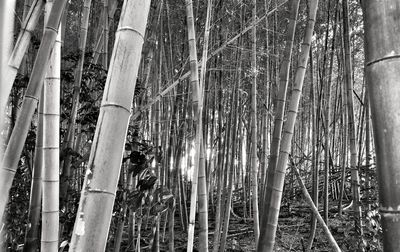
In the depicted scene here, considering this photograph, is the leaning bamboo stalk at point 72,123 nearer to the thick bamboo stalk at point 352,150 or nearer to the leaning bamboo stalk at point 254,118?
the leaning bamboo stalk at point 254,118

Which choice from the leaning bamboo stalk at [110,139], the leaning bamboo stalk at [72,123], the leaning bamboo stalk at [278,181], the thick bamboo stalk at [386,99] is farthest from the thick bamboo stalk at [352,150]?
the leaning bamboo stalk at [110,139]

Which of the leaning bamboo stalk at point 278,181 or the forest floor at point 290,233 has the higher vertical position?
the leaning bamboo stalk at point 278,181

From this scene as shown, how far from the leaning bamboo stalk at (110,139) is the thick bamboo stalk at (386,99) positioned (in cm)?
48

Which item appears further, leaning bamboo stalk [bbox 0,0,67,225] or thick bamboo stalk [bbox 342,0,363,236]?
thick bamboo stalk [bbox 342,0,363,236]

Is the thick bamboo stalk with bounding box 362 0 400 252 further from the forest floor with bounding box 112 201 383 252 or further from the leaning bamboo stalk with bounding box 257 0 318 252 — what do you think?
the forest floor with bounding box 112 201 383 252

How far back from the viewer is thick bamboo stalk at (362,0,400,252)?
2.01 ft

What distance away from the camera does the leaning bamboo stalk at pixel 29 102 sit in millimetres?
1038

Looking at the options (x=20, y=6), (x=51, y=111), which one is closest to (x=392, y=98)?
(x=51, y=111)

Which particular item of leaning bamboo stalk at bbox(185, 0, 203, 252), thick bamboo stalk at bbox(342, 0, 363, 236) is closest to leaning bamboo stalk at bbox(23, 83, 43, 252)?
leaning bamboo stalk at bbox(185, 0, 203, 252)

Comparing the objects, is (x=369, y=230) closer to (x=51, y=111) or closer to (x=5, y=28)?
(x=51, y=111)

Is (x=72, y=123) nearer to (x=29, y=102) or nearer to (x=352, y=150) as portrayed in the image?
(x=29, y=102)

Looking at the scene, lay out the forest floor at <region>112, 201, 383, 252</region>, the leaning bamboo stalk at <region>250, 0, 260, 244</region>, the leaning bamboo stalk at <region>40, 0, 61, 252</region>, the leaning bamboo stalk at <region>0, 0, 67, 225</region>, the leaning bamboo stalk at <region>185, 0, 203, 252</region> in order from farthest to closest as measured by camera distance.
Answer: the forest floor at <region>112, 201, 383, 252</region>, the leaning bamboo stalk at <region>250, 0, 260, 244</region>, the leaning bamboo stalk at <region>185, 0, 203, 252</region>, the leaning bamboo stalk at <region>40, 0, 61, 252</region>, the leaning bamboo stalk at <region>0, 0, 67, 225</region>

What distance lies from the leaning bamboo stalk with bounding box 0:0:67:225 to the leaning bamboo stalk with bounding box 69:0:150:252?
33cm

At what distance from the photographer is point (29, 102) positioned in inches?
42.1
